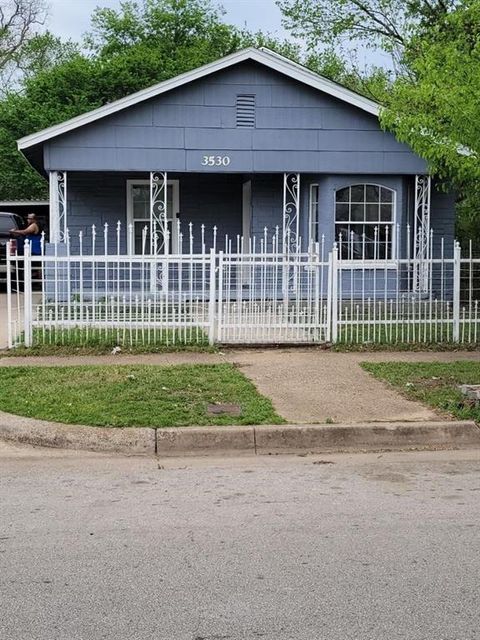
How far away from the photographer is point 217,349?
11.2 m

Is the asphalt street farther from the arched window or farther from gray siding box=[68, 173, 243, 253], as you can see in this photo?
gray siding box=[68, 173, 243, 253]

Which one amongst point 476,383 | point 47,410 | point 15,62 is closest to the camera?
point 47,410

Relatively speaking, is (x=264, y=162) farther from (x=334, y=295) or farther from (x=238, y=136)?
(x=334, y=295)

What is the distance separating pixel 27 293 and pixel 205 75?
721cm

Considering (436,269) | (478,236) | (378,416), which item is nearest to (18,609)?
(378,416)

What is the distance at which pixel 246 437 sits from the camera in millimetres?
7102

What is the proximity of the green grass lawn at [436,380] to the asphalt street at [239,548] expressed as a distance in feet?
3.82

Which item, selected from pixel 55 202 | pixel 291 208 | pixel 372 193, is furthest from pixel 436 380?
pixel 55 202

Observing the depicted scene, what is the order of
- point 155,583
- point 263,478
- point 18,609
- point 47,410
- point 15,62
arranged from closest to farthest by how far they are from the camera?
point 18,609 → point 155,583 → point 263,478 → point 47,410 → point 15,62

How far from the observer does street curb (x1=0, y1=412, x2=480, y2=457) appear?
7.03 meters

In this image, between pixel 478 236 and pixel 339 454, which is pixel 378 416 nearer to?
pixel 339 454

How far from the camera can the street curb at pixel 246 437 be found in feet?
23.1

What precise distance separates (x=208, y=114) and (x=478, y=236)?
8.32 metres

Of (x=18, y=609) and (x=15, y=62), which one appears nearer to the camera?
(x=18, y=609)
